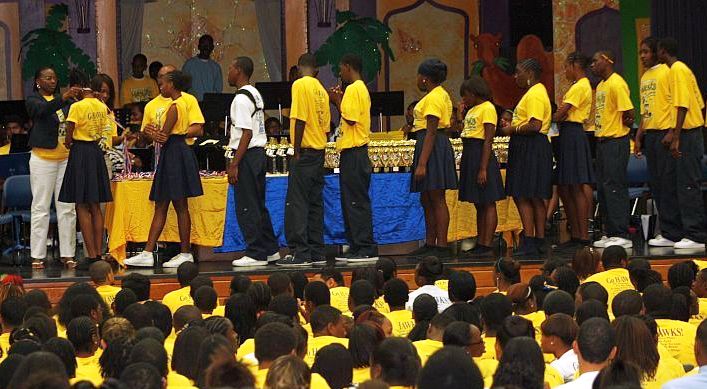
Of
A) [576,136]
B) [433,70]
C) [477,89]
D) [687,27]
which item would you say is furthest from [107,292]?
[687,27]

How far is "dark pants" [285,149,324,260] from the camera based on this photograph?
11180 mm

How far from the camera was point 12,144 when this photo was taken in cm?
1424

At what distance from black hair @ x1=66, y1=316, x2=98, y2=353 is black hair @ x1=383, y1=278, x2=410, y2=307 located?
2070 millimetres

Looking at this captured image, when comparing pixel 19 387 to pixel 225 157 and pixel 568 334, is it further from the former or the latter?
pixel 225 157

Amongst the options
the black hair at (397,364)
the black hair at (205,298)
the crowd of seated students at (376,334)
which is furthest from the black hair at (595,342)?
the black hair at (205,298)

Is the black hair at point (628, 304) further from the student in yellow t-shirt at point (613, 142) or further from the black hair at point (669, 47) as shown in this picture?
the black hair at point (669, 47)

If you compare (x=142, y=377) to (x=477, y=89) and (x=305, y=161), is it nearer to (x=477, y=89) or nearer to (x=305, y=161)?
(x=305, y=161)

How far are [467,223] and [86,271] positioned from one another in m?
3.39

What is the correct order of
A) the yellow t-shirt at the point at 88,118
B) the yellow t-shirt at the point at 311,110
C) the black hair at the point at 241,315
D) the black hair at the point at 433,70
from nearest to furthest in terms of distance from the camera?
the black hair at the point at 241,315 → the yellow t-shirt at the point at 88,118 → the yellow t-shirt at the point at 311,110 → the black hair at the point at 433,70

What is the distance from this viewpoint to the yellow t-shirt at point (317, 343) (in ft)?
22.1

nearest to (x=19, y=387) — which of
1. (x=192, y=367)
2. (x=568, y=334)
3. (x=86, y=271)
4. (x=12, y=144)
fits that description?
(x=192, y=367)

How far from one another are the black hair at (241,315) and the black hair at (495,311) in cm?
135

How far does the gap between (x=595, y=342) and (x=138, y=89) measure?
12587mm

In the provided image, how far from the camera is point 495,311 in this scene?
7.24 metres
